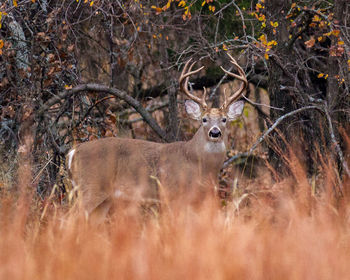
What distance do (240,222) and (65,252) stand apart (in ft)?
3.99

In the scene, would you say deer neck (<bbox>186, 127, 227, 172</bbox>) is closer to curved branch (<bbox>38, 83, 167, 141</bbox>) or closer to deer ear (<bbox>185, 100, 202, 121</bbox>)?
deer ear (<bbox>185, 100, 202, 121</bbox>)

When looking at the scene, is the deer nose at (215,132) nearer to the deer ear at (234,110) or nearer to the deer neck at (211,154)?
the deer neck at (211,154)

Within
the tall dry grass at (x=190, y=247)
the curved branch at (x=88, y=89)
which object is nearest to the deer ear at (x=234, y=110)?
the curved branch at (x=88, y=89)

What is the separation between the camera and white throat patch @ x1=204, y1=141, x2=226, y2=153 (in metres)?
6.12

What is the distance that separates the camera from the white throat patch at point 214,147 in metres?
6.12

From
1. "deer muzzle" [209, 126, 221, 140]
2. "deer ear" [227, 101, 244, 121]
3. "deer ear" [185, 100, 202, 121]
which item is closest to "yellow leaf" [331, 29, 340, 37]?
"deer ear" [227, 101, 244, 121]

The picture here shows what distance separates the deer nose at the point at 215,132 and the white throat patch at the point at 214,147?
11cm

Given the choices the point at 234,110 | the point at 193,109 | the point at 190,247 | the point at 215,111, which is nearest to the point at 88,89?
the point at 193,109

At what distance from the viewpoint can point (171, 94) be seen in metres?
7.73

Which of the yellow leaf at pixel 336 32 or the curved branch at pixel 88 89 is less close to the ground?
the yellow leaf at pixel 336 32

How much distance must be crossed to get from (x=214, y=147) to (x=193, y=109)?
65cm

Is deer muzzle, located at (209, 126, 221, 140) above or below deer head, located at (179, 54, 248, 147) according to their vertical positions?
below

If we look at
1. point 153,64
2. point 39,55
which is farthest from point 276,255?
point 153,64

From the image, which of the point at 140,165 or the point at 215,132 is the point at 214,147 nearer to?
the point at 215,132
